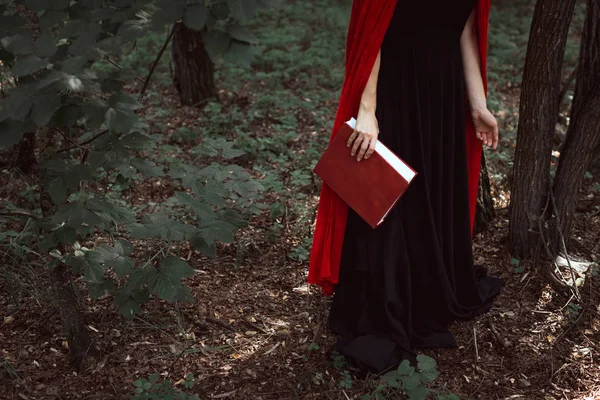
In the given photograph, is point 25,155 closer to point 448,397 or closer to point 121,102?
point 121,102

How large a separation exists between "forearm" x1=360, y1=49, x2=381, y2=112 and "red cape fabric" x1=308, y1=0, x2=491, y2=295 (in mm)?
27

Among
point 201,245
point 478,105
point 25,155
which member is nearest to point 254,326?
point 201,245

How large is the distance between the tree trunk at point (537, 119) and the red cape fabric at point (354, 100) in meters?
0.35

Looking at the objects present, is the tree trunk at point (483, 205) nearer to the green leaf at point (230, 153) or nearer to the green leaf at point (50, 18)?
the green leaf at point (230, 153)

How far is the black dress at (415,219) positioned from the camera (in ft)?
8.04

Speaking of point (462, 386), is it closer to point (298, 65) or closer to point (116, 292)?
point (116, 292)

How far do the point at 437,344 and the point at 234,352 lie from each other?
0.98 m

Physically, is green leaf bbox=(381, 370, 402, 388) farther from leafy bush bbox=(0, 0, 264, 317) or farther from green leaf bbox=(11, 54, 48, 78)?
green leaf bbox=(11, 54, 48, 78)

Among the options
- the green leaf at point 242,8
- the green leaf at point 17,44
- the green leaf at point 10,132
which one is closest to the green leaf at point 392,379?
the green leaf at point 242,8

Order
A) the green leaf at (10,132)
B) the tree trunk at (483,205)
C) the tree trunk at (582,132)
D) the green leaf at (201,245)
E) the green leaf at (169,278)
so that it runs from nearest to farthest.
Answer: the green leaf at (10,132)
the green leaf at (169,278)
the green leaf at (201,245)
the tree trunk at (582,132)
the tree trunk at (483,205)

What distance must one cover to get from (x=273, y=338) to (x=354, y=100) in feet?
3.98

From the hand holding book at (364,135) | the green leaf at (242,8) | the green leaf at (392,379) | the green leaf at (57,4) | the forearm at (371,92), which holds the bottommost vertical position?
the green leaf at (392,379)

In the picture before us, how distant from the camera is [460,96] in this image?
2.61 metres

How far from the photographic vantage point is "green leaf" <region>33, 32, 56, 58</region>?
160 centimetres
